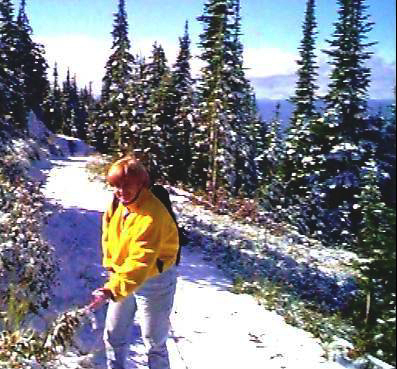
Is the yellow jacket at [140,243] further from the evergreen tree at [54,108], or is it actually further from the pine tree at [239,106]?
the evergreen tree at [54,108]

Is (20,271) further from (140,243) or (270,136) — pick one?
(270,136)

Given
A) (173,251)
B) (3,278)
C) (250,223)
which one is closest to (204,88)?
(250,223)

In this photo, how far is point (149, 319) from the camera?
5.62 m

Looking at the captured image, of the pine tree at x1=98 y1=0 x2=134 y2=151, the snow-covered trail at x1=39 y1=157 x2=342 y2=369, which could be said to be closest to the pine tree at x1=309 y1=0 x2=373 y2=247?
the snow-covered trail at x1=39 y1=157 x2=342 y2=369

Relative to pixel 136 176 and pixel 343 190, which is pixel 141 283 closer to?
pixel 136 176

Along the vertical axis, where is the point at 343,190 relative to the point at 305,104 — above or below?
below

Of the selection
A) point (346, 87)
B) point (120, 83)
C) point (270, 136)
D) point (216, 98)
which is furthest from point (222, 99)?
point (270, 136)

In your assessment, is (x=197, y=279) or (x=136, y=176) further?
(x=197, y=279)

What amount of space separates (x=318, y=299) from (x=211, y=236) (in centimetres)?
348

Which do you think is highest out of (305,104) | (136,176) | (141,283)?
(305,104)

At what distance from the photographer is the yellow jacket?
5.12 metres

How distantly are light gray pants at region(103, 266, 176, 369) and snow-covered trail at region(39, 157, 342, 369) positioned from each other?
91cm

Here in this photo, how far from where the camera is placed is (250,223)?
2267 centimetres

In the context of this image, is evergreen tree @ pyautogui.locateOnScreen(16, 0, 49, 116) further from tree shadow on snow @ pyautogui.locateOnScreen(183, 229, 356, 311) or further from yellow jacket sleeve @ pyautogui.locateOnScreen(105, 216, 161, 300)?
yellow jacket sleeve @ pyautogui.locateOnScreen(105, 216, 161, 300)
